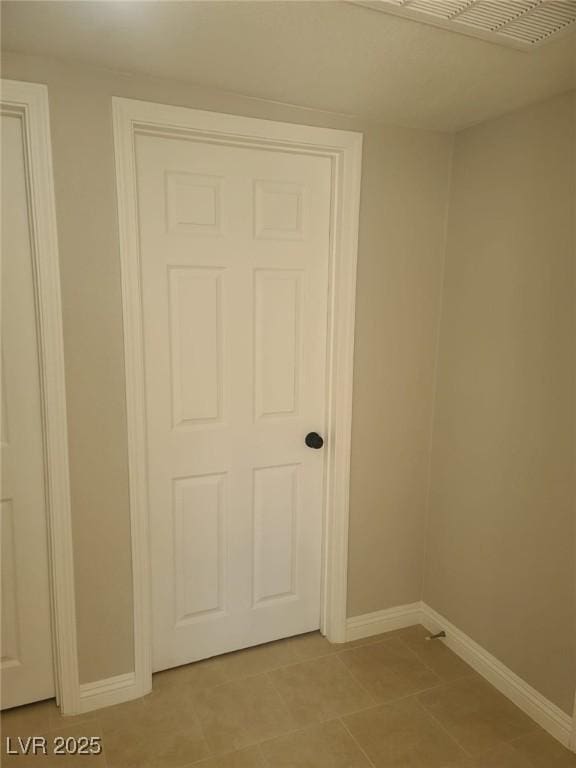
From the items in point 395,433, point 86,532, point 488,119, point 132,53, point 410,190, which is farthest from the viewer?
point 395,433

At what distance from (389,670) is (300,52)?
225 cm

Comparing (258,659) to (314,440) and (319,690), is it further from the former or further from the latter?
(314,440)

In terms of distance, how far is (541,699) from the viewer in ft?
6.67

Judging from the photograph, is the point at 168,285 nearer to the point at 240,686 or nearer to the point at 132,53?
the point at 132,53

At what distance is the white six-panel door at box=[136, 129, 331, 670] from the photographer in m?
2.03

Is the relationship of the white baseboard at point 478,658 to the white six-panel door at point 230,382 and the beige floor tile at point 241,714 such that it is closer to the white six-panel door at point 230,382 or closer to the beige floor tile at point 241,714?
the white six-panel door at point 230,382

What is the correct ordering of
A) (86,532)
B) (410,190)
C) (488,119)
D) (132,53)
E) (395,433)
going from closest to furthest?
(132,53), (86,532), (488,119), (410,190), (395,433)

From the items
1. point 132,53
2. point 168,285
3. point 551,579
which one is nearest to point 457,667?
point 551,579

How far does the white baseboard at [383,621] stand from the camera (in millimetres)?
2496

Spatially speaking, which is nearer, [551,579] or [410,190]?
[551,579]

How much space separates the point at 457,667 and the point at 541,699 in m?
0.37

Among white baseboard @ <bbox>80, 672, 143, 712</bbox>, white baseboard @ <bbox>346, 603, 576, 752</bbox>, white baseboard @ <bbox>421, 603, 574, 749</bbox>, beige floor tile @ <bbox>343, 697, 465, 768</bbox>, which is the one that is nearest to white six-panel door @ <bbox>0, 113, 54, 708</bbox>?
white baseboard @ <bbox>80, 672, 143, 712</bbox>

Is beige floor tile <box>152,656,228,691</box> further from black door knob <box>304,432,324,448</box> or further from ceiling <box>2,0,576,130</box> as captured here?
ceiling <box>2,0,576,130</box>

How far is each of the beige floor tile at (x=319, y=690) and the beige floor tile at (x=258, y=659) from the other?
0.16 feet
